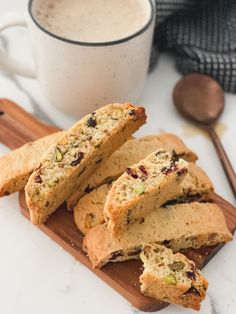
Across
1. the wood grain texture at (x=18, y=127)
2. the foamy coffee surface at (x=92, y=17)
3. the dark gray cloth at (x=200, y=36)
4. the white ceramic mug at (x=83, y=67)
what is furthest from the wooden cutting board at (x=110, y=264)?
the dark gray cloth at (x=200, y=36)

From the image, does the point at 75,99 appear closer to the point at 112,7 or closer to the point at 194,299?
the point at 112,7

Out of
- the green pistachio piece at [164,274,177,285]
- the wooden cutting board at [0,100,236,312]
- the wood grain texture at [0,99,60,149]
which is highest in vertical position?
the wood grain texture at [0,99,60,149]

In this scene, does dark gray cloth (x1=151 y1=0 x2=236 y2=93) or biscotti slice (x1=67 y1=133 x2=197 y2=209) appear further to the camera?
dark gray cloth (x1=151 y1=0 x2=236 y2=93)

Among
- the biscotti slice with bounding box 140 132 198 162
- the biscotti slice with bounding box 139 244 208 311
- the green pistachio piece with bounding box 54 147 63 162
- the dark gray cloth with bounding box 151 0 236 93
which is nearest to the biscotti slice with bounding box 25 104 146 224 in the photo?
the green pistachio piece with bounding box 54 147 63 162

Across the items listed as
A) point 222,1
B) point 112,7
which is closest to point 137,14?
point 112,7

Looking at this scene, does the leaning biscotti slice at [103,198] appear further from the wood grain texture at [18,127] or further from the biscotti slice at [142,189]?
the wood grain texture at [18,127]

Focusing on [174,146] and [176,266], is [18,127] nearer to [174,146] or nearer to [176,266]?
[174,146]

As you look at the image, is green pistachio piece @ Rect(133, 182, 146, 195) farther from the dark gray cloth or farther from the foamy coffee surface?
the dark gray cloth
